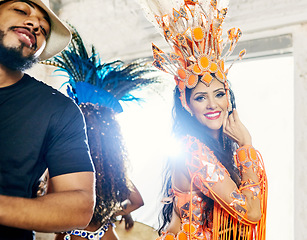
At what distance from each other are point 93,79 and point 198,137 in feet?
3.30

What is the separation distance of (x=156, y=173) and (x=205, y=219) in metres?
1.83

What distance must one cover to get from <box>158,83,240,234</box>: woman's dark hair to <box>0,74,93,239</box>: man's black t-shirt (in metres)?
0.97

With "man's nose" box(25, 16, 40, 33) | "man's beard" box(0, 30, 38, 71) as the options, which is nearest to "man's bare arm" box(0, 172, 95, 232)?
"man's beard" box(0, 30, 38, 71)

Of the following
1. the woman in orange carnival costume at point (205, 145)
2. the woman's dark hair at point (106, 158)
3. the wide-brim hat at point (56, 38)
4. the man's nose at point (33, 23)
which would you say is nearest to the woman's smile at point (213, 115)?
the woman in orange carnival costume at point (205, 145)

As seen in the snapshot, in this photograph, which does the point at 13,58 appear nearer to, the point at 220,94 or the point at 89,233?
Answer: the point at 220,94

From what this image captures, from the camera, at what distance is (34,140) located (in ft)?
3.58

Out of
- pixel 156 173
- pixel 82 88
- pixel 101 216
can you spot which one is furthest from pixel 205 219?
pixel 156 173

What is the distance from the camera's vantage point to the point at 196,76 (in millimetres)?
1995

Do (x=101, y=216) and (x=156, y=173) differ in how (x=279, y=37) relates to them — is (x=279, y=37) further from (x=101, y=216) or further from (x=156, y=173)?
(x=101, y=216)

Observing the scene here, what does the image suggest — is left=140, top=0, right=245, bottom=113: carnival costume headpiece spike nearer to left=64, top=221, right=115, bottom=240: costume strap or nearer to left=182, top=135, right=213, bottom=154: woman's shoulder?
left=182, top=135, right=213, bottom=154: woman's shoulder

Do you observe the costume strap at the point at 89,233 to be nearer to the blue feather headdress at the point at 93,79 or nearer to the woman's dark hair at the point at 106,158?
the woman's dark hair at the point at 106,158

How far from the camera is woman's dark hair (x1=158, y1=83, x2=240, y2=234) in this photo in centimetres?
200

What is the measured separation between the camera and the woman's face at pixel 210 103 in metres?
1.96

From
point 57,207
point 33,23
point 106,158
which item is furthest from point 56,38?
point 106,158
